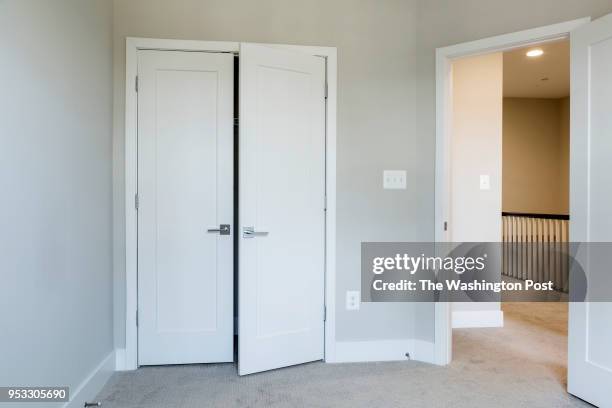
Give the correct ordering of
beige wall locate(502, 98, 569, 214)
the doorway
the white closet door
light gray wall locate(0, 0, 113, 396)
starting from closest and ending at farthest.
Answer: light gray wall locate(0, 0, 113, 396), the doorway, the white closet door, beige wall locate(502, 98, 569, 214)

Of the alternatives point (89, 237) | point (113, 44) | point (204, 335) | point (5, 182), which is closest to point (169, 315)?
point (204, 335)

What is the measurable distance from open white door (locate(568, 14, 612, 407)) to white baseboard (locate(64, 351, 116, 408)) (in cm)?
276

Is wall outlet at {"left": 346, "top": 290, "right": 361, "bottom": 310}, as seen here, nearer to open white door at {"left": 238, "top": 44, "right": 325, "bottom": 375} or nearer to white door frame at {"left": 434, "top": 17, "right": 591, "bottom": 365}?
open white door at {"left": 238, "top": 44, "right": 325, "bottom": 375}

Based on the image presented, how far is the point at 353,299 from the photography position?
2.78 metres

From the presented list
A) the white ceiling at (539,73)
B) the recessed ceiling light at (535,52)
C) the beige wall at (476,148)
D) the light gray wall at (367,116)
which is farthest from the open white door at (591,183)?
the recessed ceiling light at (535,52)

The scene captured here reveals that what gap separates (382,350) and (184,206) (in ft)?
5.68

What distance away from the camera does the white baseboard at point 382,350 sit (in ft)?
8.94

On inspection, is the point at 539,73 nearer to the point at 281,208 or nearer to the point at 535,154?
the point at 535,154

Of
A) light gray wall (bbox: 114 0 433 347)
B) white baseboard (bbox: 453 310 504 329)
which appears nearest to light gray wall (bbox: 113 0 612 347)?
light gray wall (bbox: 114 0 433 347)

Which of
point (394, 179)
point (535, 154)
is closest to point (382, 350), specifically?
point (394, 179)

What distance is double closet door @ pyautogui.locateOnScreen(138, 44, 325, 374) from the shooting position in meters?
2.54

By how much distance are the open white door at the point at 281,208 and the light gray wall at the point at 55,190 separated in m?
0.85

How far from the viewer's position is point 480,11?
2541mm

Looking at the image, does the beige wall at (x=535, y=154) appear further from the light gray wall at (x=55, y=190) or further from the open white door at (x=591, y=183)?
the light gray wall at (x=55, y=190)
